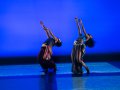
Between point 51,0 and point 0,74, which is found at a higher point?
point 51,0

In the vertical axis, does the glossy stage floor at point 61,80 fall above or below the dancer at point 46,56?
below

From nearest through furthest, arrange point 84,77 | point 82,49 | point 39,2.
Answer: point 84,77, point 82,49, point 39,2

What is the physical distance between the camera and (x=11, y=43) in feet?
41.1

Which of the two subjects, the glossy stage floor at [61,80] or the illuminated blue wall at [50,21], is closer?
the glossy stage floor at [61,80]

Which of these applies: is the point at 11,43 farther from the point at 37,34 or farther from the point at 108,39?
the point at 108,39

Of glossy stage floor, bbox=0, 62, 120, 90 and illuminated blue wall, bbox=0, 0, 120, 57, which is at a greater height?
illuminated blue wall, bbox=0, 0, 120, 57

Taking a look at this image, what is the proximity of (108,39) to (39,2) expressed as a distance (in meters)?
2.71

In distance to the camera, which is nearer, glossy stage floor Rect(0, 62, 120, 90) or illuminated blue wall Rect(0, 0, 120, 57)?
glossy stage floor Rect(0, 62, 120, 90)

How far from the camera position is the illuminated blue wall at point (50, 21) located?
1247cm

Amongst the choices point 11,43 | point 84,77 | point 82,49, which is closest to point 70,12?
point 11,43

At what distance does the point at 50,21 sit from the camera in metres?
12.6

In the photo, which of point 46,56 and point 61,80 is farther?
point 46,56

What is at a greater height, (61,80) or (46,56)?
(46,56)

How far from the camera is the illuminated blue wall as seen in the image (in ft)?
40.9
